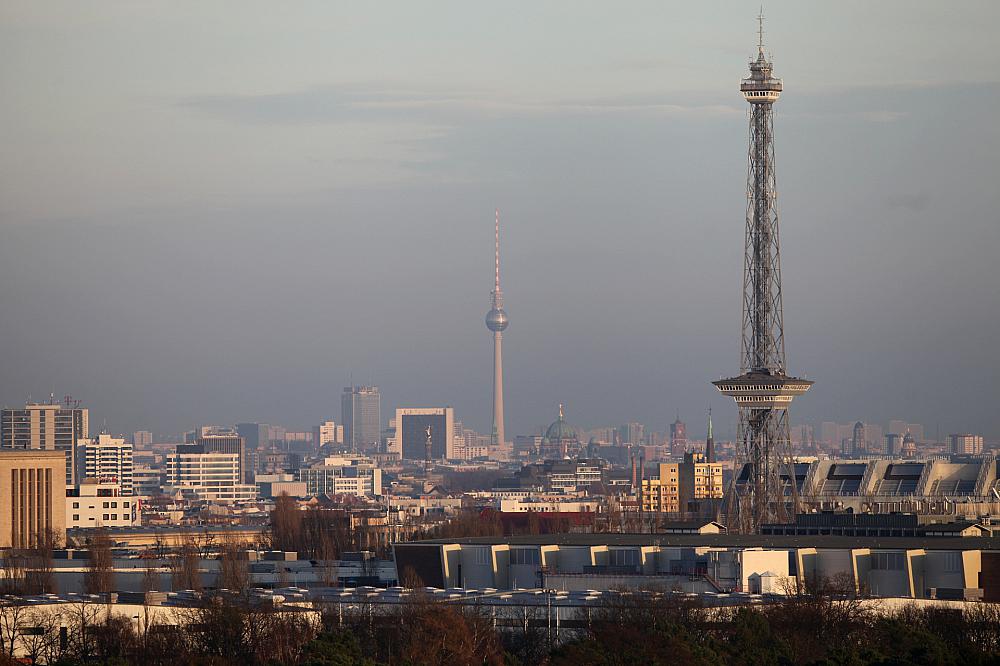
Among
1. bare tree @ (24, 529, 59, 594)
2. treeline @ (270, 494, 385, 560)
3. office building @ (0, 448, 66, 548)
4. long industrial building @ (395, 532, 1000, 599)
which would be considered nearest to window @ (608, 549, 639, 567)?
long industrial building @ (395, 532, 1000, 599)

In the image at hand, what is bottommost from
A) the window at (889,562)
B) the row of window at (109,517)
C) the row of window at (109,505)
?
the row of window at (109,517)

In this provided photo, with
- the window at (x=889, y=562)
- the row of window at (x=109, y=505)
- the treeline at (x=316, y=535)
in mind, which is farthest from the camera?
the row of window at (x=109, y=505)

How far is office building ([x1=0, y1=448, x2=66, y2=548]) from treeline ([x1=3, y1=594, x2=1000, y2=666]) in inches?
2877

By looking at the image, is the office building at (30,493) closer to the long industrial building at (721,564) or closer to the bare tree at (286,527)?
the bare tree at (286,527)

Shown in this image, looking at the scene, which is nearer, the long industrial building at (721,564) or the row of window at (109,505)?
the long industrial building at (721,564)

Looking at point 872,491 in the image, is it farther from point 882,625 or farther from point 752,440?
point 882,625

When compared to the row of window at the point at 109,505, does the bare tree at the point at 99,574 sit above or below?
below

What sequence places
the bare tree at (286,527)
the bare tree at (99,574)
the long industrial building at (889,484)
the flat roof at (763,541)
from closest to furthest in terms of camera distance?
the flat roof at (763,541) → the bare tree at (99,574) → the long industrial building at (889,484) → the bare tree at (286,527)

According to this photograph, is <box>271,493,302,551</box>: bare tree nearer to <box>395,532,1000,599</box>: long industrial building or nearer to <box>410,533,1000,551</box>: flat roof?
<box>410,533,1000,551</box>: flat roof

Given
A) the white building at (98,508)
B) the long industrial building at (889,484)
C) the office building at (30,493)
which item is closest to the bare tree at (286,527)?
the office building at (30,493)

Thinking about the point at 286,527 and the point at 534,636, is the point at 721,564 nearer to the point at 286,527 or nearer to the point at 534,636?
the point at 534,636

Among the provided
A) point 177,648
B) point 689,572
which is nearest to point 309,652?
point 177,648

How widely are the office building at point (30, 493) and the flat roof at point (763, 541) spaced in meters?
55.9

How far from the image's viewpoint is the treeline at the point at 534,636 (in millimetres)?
54625
